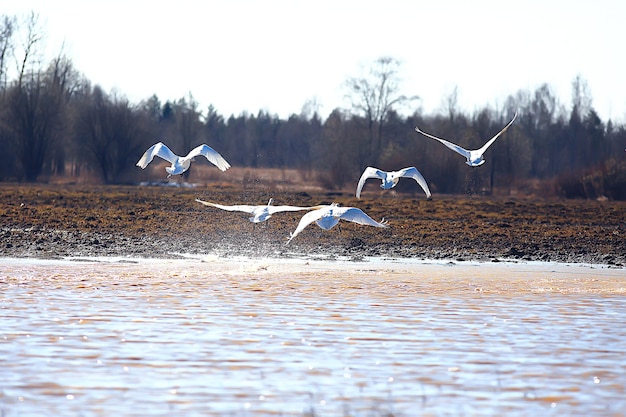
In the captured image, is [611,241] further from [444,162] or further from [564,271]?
[444,162]

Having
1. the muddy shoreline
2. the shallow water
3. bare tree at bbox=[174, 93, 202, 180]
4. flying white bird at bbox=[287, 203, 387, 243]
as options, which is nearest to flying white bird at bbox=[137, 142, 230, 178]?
the muddy shoreline

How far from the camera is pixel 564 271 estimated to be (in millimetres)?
21078

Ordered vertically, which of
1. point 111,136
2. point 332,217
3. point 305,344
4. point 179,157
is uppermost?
point 111,136

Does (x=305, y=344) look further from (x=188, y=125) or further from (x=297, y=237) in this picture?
(x=188, y=125)

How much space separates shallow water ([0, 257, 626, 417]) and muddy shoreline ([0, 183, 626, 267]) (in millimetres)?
4622

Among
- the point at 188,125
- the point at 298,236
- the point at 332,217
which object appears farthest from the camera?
the point at 188,125

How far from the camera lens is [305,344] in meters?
11.7

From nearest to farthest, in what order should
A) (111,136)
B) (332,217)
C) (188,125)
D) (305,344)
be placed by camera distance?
(305,344), (332,217), (111,136), (188,125)

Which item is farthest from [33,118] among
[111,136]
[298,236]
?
[298,236]

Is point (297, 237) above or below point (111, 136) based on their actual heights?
below

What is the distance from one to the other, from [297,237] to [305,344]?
14.0 meters

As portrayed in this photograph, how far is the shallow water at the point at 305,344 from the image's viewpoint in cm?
906

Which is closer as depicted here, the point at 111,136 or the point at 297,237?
the point at 297,237

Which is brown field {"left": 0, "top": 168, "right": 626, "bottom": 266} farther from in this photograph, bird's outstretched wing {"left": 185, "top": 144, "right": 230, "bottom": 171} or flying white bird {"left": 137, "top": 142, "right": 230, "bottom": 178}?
bird's outstretched wing {"left": 185, "top": 144, "right": 230, "bottom": 171}
